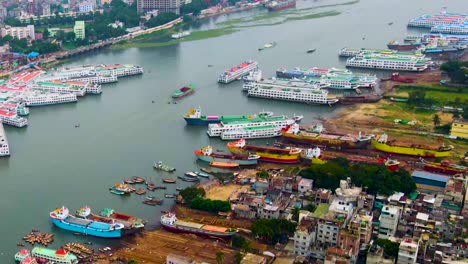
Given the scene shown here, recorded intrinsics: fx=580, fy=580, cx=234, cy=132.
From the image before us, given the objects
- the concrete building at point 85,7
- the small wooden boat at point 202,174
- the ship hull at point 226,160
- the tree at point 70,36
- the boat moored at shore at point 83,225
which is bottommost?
the boat moored at shore at point 83,225

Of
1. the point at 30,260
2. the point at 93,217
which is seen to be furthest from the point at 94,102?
the point at 30,260

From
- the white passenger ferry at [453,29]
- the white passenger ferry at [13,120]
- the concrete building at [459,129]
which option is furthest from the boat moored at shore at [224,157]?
the white passenger ferry at [453,29]

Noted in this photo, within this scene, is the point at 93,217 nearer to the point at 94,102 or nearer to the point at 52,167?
the point at 52,167

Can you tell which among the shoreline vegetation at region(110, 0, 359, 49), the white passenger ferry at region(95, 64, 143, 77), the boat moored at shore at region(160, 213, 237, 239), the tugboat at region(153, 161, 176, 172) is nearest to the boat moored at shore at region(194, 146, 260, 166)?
the tugboat at region(153, 161, 176, 172)

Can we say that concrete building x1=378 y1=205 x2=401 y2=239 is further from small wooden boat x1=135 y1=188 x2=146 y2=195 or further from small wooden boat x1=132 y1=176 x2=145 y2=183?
small wooden boat x1=132 y1=176 x2=145 y2=183

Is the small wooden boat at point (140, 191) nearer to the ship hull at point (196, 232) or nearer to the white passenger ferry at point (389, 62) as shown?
the ship hull at point (196, 232)
